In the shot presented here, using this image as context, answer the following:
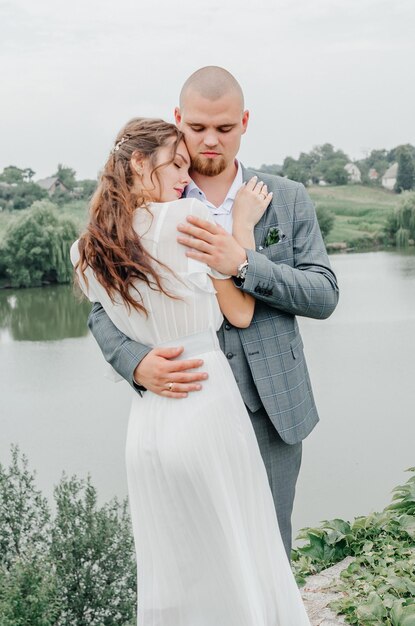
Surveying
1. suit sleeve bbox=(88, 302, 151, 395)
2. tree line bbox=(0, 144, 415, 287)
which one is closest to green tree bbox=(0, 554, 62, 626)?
suit sleeve bbox=(88, 302, 151, 395)

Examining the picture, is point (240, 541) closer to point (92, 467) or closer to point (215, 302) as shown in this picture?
point (215, 302)

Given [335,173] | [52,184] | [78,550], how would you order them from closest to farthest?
[78,550] < [52,184] < [335,173]

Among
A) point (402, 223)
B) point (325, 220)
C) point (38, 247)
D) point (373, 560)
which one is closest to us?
point (373, 560)

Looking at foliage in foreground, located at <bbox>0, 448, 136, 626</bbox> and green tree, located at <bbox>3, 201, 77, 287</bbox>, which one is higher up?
green tree, located at <bbox>3, 201, 77, 287</bbox>

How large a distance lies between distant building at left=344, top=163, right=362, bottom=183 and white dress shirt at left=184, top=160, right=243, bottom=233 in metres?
41.7

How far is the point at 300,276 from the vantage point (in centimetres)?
167

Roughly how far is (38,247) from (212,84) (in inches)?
806

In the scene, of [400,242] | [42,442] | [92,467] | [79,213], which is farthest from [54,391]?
[400,242]

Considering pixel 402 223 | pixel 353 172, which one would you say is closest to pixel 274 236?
pixel 402 223

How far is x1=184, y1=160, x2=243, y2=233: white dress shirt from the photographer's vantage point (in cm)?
176

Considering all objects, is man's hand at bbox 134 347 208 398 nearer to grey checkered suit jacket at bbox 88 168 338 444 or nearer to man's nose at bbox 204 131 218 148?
grey checkered suit jacket at bbox 88 168 338 444

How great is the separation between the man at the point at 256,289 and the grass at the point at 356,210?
90.7 ft

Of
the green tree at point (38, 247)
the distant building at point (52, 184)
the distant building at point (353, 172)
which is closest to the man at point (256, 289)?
the green tree at point (38, 247)

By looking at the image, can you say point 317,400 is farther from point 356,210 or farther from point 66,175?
point 66,175
